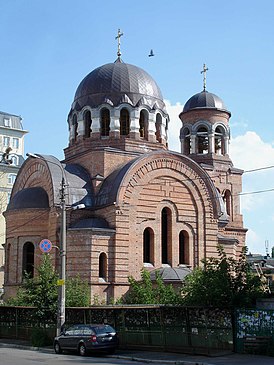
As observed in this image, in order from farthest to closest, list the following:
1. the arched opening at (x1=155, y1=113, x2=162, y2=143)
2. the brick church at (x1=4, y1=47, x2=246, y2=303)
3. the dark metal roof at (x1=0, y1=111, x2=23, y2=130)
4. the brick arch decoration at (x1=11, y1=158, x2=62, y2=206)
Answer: the dark metal roof at (x1=0, y1=111, x2=23, y2=130)
the arched opening at (x1=155, y1=113, x2=162, y2=143)
the brick arch decoration at (x1=11, y1=158, x2=62, y2=206)
the brick church at (x1=4, y1=47, x2=246, y2=303)

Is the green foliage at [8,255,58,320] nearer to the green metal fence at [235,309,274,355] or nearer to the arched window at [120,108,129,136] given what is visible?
the green metal fence at [235,309,274,355]

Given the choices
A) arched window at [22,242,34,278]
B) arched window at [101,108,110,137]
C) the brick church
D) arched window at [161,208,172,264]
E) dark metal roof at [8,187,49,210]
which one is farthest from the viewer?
arched window at [101,108,110,137]

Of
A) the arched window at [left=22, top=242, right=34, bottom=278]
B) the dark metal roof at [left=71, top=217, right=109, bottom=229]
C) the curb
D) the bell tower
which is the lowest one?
the curb

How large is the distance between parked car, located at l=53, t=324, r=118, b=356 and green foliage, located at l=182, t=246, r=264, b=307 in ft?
10.2

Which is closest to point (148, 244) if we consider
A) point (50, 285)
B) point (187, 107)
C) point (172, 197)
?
point (172, 197)

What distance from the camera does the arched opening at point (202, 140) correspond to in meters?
43.0

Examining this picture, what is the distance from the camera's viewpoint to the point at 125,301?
106 ft

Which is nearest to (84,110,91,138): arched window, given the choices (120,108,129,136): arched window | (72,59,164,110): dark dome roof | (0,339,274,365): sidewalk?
(72,59,164,110): dark dome roof

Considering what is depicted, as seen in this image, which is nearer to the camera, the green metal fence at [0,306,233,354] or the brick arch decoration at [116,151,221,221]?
the green metal fence at [0,306,233,354]

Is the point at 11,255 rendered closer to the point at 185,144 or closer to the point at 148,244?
the point at 148,244

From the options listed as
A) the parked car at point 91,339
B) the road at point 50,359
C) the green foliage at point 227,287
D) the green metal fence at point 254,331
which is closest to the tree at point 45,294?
the road at point 50,359

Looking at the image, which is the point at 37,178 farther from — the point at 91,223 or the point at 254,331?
the point at 254,331

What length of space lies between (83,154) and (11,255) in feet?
25.0

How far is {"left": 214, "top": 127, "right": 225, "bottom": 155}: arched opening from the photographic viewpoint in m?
42.9
